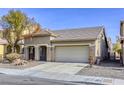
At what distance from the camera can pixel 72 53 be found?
79.5 feet

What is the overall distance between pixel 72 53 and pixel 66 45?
1365mm

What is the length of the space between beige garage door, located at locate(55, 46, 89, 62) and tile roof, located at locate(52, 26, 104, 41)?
131 cm

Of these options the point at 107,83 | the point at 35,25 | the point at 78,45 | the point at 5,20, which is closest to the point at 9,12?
the point at 5,20

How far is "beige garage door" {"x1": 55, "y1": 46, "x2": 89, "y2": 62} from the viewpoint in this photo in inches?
922

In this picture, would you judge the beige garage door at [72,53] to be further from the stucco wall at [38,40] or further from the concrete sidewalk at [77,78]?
the concrete sidewalk at [77,78]

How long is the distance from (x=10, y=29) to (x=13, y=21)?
1618 mm

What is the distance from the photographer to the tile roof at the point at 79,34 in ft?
76.8

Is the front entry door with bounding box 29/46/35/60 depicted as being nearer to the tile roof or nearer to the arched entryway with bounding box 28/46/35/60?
the arched entryway with bounding box 28/46/35/60

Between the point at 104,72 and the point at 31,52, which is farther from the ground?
the point at 31,52

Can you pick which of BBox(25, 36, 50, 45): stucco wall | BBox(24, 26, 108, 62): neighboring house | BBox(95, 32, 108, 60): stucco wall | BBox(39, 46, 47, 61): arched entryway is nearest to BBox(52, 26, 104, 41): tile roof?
BBox(24, 26, 108, 62): neighboring house

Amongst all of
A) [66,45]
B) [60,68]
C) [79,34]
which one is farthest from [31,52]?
[60,68]

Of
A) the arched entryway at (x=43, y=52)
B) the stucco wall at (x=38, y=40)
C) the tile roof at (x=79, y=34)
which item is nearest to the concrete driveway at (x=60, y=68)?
the tile roof at (x=79, y=34)

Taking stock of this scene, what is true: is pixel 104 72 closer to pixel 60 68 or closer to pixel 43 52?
pixel 60 68

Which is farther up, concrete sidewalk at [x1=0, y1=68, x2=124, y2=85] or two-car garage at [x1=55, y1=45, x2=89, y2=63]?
two-car garage at [x1=55, y1=45, x2=89, y2=63]
